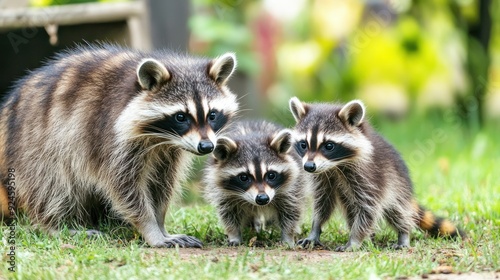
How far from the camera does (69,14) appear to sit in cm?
882

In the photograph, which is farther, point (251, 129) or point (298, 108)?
point (251, 129)

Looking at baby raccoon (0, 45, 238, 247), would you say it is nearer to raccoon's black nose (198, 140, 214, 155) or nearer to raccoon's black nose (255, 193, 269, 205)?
raccoon's black nose (198, 140, 214, 155)

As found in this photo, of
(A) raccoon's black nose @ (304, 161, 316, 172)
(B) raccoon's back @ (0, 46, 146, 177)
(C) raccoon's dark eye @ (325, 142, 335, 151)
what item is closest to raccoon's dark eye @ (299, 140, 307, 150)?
(C) raccoon's dark eye @ (325, 142, 335, 151)

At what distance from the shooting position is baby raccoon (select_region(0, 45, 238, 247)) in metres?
6.00

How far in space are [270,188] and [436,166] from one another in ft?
13.5

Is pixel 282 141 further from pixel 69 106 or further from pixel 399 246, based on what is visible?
pixel 69 106

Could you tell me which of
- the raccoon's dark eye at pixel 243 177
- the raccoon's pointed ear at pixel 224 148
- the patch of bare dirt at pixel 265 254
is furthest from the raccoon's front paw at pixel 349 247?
the raccoon's pointed ear at pixel 224 148

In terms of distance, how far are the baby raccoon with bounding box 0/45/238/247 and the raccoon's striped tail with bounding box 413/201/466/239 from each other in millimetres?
1722

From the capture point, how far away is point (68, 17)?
8812 millimetres

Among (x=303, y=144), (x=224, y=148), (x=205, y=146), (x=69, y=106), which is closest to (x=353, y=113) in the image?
(x=303, y=144)

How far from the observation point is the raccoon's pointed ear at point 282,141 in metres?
6.60

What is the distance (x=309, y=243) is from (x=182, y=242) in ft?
3.19

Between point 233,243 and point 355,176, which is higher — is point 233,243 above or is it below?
below

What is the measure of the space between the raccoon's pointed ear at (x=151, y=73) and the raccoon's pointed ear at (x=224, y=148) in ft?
2.42
